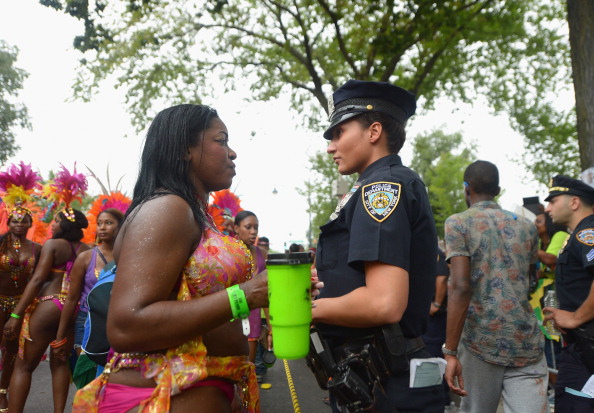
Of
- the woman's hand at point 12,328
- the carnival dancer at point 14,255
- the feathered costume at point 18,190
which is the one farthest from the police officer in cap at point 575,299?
the feathered costume at point 18,190

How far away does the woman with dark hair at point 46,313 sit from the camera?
4.89 meters

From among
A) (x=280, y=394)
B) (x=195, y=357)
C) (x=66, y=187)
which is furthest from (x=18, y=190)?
(x=195, y=357)

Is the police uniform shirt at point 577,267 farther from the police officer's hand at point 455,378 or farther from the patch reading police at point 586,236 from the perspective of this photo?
the police officer's hand at point 455,378

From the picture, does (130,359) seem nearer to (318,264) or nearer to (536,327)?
(318,264)

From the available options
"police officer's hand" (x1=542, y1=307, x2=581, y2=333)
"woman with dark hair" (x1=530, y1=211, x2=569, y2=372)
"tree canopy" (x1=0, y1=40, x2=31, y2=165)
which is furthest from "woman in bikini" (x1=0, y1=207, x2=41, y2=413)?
"tree canopy" (x1=0, y1=40, x2=31, y2=165)

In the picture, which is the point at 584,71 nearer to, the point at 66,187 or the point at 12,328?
the point at 66,187

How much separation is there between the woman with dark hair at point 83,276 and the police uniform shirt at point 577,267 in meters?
3.78

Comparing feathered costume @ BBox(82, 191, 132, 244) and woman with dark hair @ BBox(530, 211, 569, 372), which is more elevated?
feathered costume @ BBox(82, 191, 132, 244)

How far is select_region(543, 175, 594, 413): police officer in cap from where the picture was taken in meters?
3.17

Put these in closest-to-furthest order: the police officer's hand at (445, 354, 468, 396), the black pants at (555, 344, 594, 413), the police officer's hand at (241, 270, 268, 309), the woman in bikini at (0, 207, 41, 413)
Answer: the police officer's hand at (241, 270, 268, 309)
the police officer's hand at (445, 354, 468, 396)
the black pants at (555, 344, 594, 413)
the woman in bikini at (0, 207, 41, 413)

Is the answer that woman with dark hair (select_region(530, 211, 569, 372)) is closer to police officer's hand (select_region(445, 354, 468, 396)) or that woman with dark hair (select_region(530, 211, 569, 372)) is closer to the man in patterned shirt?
the man in patterned shirt

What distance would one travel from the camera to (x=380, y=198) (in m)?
1.89

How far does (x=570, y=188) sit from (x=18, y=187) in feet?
20.5

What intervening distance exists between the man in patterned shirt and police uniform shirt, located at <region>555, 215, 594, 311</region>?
0.74 ft
